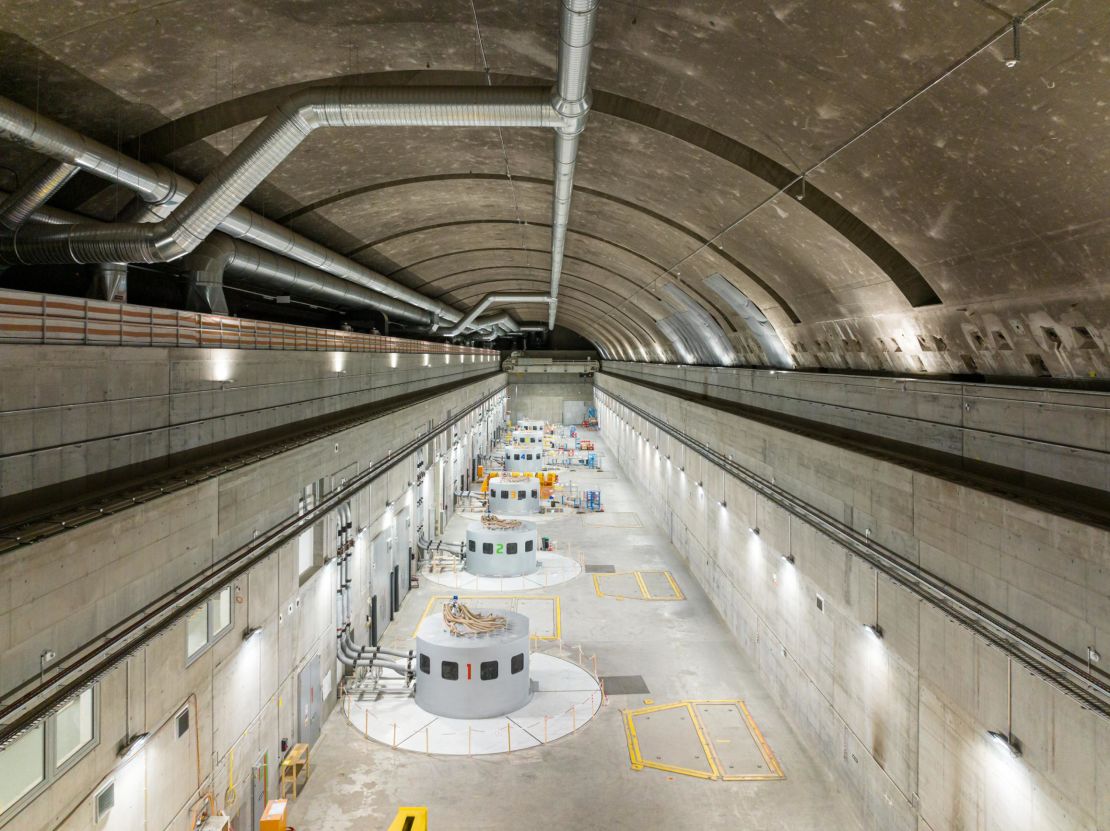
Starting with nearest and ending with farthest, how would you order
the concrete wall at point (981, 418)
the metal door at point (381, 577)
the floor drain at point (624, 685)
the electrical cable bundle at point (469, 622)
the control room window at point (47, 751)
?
the control room window at point (47, 751) → the concrete wall at point (981, 418) → the electrical cable bundle at point (469, 622) → the floor drain at point (624, 685) → the metal door at point (381, 577)

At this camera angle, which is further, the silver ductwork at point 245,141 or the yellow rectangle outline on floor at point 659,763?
the yellow rectangle outline on floor at point 659,763

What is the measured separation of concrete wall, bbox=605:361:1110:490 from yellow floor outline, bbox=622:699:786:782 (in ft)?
17.3

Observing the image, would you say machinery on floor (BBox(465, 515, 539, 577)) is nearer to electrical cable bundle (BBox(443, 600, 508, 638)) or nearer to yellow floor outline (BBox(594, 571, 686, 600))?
yellow floor outline (BBox(594, 571, 686, 600))

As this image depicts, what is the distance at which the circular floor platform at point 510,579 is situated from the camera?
19562 millimetres

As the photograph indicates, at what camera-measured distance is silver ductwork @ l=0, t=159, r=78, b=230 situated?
933cm

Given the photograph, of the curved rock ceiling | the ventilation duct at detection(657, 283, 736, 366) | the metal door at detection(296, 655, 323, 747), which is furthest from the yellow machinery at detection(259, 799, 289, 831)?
the ventilation duct at detection(657, 283, 736, 366)


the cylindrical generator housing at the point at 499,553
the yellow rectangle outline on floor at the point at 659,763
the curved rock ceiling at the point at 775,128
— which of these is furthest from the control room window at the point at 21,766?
the cylindrical generator housing at the point at 499,553

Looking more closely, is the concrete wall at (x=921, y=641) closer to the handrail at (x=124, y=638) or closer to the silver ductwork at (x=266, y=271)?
the handrail at (x=124, y=638)

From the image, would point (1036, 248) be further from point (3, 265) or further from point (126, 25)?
point (3, 265)

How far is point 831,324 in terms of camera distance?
13.4 metres

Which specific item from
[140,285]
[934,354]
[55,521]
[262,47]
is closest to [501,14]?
[262,47]

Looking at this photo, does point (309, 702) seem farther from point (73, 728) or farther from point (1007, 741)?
point (1007, 741)

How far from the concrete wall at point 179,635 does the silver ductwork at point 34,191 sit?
4.62m

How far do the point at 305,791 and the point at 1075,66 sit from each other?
11996mm
